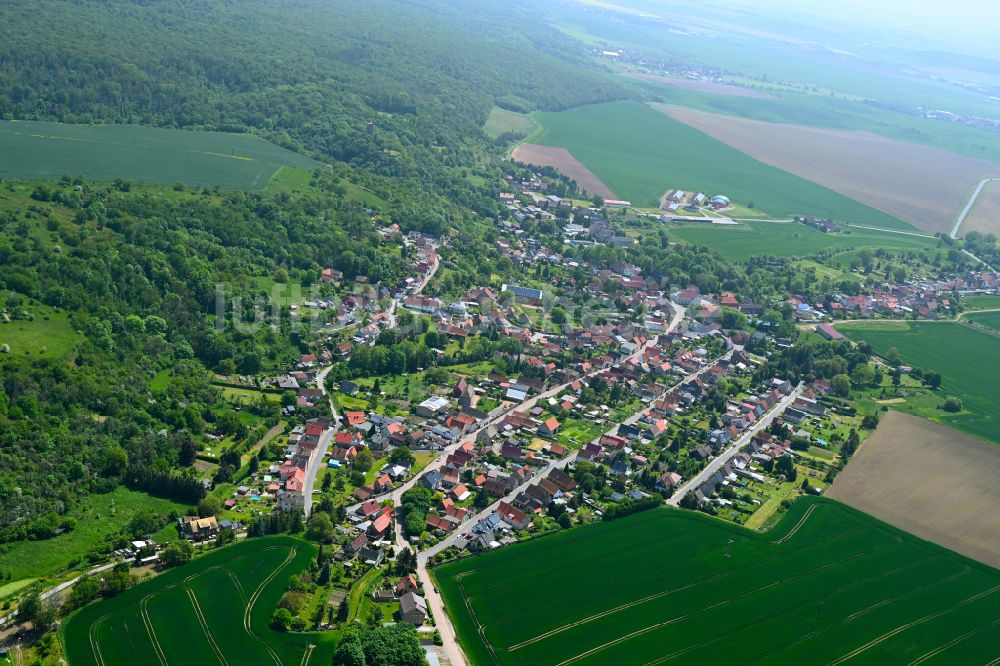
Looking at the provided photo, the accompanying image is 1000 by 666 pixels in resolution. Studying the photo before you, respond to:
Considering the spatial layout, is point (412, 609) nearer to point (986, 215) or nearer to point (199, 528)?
point (199, 528)

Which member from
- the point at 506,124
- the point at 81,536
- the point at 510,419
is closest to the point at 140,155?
the point at 510,419

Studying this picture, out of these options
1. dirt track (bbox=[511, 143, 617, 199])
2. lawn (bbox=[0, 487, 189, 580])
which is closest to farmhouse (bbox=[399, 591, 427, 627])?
lawn (bbox=[0, 487, 189, 580])

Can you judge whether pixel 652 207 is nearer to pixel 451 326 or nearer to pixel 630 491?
pixel 451 326

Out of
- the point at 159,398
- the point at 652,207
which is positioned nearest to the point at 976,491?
the point at 159,398

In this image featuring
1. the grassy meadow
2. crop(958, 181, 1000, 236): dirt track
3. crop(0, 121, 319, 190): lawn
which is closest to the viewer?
crop(0, 121, 319, 190): lawn

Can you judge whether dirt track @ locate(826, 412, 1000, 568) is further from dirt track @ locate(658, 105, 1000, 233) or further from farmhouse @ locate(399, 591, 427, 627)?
dirt track @ locate(658, 105, 1000, 233)

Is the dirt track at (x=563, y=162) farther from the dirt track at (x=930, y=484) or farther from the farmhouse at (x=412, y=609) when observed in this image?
the farmhouse at (x=412, y=609)
